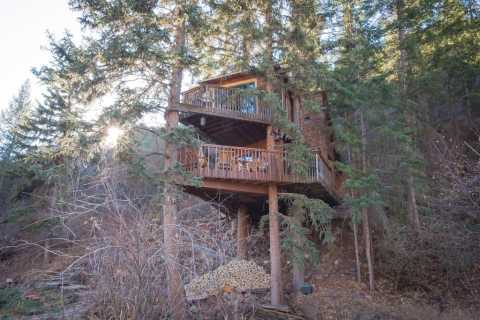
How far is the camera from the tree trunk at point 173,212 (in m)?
5.87

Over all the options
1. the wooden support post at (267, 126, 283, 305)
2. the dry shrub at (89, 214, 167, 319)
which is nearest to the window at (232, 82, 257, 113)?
the wooden support post at (267, 126, 283, 305)

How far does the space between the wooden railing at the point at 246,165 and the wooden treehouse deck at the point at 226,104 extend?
1349mm

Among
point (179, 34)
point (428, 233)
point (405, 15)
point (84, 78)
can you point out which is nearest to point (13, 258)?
point (84, 78)

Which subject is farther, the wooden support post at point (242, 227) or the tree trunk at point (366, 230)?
the wooden support post at point (242, 227)

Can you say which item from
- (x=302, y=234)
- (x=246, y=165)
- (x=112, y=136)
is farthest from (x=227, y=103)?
(x=302, y=234)

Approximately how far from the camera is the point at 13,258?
21.0 meters

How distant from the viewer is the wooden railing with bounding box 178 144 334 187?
493 inches

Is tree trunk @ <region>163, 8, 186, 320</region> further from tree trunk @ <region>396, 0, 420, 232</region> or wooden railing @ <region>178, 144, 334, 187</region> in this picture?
tree trunk @ <region>396, 0, 420, 232</region>

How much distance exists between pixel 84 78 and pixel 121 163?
3.38 metres

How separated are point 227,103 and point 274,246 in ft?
17.3

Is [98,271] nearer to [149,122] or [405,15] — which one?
[149,122]

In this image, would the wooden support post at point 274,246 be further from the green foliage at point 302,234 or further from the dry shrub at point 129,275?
the dry shrub at point 129,275

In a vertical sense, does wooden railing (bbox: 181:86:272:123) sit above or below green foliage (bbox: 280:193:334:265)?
above

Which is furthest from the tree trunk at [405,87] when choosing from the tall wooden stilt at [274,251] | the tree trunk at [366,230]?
the tall wooden stilt at [274,251]
